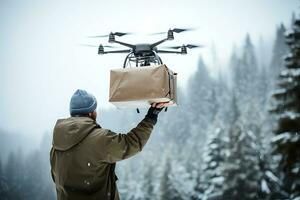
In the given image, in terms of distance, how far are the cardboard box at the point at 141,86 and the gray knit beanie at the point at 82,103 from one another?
26 cm

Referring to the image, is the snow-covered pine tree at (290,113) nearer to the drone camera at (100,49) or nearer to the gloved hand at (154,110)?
the drone camera at (100,49)

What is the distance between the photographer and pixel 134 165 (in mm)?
82688

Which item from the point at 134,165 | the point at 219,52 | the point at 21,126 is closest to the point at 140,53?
the point at 134,165

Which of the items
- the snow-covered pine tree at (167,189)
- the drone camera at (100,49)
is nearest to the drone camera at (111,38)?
the drone camera at (100,49)

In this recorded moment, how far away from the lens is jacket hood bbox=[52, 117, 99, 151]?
14.1 ft

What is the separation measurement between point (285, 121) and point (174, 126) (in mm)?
89280

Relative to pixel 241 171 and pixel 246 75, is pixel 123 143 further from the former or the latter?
pixel 246 75

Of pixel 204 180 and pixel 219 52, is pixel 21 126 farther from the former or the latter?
pixel 204 180

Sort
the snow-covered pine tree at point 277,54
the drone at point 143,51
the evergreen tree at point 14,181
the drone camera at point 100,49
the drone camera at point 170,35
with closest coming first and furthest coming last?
the drone at point 143,51 → the drone camera at point 170,35 → the drone camera at point 100,49 → the evergreen tree at point 14,181 → the snow-covered pine tree at point 277,54

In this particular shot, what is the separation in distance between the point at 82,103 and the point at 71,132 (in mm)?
367

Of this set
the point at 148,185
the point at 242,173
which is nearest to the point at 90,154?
the point at 242,173

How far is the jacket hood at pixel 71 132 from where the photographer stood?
4.29 meters

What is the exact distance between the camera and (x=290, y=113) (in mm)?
13984

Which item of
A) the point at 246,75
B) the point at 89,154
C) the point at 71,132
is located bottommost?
the point at 246,75
